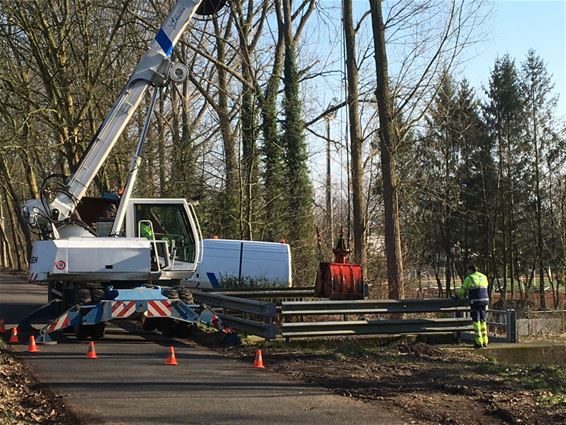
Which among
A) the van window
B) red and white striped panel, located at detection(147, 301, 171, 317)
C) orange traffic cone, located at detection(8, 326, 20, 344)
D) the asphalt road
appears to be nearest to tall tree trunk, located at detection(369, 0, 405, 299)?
the van window

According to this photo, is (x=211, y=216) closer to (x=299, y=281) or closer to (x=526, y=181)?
(x=299, y=281)

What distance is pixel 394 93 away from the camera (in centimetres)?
2030

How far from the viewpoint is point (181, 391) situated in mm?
8680

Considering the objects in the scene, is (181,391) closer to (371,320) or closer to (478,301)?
(371,320)

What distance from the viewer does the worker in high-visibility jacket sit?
1409cm

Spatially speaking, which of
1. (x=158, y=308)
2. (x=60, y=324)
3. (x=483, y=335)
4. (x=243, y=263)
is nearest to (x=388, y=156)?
(x=483, y=335)

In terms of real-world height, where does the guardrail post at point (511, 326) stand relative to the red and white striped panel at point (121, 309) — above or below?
below

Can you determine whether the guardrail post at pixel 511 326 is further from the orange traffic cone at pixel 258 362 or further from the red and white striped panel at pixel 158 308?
the red and white striped panel at pixel 158 308

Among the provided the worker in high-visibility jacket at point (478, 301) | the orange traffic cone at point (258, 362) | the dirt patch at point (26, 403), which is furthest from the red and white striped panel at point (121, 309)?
the worker in high-visibility jacket at point (478, 301)

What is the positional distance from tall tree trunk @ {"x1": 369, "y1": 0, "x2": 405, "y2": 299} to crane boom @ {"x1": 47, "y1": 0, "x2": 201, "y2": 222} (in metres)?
4.36

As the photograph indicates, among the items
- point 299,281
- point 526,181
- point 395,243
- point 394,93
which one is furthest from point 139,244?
point 526,181

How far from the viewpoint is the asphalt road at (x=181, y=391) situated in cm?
747

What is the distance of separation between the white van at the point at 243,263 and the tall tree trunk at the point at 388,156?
4487mm

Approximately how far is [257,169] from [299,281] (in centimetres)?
465
